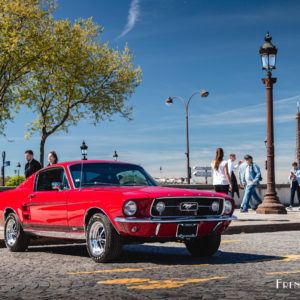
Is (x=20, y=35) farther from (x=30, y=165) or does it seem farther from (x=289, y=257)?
(x=289, y=257)

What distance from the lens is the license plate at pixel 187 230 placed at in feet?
23.2

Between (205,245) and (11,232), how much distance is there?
350 centimetres

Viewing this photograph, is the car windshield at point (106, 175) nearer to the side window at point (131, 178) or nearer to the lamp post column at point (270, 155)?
the side window at point (131, 178)

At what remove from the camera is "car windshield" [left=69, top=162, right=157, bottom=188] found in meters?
8.06

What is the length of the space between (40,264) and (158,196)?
6.25ft

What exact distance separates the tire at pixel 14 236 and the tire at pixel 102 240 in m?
2.06

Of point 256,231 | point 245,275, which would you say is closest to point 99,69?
point 256,231

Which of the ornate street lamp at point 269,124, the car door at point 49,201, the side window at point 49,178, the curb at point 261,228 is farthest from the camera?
the ornate street lamp at point 269,124

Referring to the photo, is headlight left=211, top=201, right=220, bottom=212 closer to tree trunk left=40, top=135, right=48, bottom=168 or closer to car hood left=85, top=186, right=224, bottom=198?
car hood left=85, top=186, right=224, bottom=198

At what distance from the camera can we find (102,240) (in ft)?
23.5

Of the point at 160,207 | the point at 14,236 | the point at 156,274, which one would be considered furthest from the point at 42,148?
the point at 156,274

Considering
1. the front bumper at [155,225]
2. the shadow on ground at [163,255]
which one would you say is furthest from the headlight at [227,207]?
the shadow on ground at [163,255]

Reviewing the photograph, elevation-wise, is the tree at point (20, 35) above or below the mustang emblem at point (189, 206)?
above

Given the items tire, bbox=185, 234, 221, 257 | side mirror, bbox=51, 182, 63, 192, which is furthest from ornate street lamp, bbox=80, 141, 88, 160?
tire, bbox=185, 234, 221, 257
